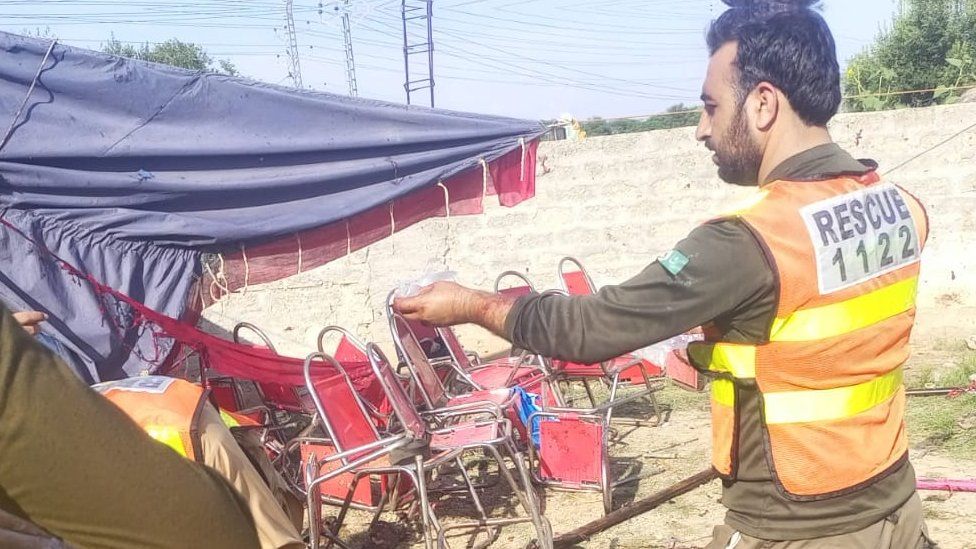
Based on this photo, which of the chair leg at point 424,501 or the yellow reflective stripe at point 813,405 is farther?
the chair leg at point 424,501

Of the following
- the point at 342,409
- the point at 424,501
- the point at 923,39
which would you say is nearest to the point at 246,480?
the point at 424,501

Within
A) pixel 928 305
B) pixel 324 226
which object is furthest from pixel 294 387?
pixel 928 305

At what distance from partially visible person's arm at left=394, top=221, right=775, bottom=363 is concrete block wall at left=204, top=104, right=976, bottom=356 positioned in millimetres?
4796

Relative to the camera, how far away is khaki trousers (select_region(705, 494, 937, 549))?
1509 mm

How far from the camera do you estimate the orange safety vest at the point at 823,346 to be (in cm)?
144

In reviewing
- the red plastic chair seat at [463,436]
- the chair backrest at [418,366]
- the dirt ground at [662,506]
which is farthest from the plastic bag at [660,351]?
the red plastic chair seat at [463,436]

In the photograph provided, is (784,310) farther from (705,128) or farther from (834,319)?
(705,128)

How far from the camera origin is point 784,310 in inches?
56.4

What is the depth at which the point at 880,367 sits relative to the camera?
1.53 meters

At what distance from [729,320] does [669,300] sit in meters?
0.14

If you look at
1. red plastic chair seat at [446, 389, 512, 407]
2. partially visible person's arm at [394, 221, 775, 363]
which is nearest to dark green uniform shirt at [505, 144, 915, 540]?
partially visible person's arm at [394, 221, 775, 363]

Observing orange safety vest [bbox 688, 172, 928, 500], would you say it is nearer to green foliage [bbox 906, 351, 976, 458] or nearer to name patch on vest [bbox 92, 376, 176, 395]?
name patch on vest [bbox 92, 376, 176, 395]

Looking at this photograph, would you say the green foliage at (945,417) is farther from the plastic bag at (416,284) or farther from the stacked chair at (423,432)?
the plastic bag at (416,284)

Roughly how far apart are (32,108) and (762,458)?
369 centimetres
